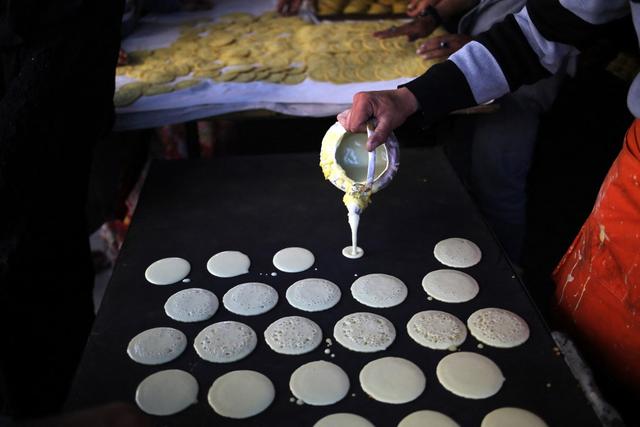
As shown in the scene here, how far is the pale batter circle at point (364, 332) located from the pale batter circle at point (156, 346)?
0.37m

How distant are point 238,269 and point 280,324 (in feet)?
0.85

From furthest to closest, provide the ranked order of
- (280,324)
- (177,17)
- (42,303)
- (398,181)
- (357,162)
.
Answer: (177,17)
(398,181)
(42,303)
(357,162)
(280,324)

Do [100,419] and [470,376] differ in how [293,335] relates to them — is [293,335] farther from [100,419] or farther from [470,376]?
[100,419]

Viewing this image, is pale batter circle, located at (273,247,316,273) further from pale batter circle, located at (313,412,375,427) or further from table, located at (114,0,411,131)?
table, located at (114,0,411,131)

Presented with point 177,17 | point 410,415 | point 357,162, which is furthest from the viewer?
point 177,17

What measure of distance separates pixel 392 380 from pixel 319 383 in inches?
6.3

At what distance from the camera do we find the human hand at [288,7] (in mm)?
3479

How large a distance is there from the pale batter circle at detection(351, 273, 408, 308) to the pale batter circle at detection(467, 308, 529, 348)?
0.63 feet

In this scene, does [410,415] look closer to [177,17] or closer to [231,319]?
[231,319]

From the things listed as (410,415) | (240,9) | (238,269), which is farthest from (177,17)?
(410,415)

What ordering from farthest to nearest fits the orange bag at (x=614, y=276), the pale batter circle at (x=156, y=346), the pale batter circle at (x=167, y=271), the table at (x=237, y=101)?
the table at (x=237, y=101) → the pale batter circle at (x=167, y=271) → the orange bag at (x=614, y=276) → the pale batter circle at (x=156, y=346)

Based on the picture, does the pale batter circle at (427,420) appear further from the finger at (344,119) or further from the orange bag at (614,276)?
the finger at (344,119)

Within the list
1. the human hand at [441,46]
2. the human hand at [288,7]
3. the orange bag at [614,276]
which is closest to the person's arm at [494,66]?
the orange bag at [614,276]

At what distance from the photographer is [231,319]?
1.57m
